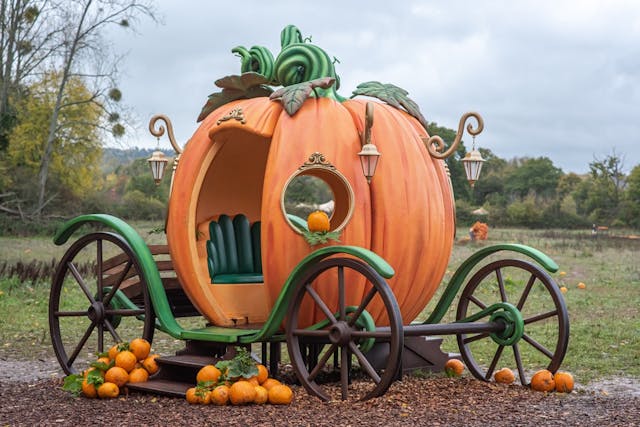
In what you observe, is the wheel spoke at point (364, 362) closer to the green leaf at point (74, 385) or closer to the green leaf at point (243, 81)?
the green leaf at point (74, 385)

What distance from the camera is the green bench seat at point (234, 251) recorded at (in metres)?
8.30

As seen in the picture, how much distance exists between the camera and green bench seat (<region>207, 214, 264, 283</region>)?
8305 mm

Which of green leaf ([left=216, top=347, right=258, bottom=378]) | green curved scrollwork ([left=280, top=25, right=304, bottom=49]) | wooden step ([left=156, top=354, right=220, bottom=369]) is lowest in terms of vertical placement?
wooden step ([left=156, top=354, right=220, bottom=369])

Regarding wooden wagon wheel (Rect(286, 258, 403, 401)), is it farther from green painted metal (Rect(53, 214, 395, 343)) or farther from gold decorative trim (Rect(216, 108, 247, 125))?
gold decorative trim (Rect(216, 108, 247, 125))

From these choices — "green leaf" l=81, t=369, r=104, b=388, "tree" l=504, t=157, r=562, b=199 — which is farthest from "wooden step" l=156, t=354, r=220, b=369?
"tree" l=504, t=157, r=562, b=199

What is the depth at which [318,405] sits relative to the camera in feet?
20.9

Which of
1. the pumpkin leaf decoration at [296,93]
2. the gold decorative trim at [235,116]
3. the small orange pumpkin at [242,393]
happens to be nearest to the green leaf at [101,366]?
the small orange pumpkin at [242,393]

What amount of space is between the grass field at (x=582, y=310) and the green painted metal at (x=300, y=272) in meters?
3.25

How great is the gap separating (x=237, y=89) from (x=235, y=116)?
36.5 inches

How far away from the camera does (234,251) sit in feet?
28.2

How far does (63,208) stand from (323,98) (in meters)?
30.4

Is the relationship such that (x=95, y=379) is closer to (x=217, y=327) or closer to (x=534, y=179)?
(x=217, y=327)

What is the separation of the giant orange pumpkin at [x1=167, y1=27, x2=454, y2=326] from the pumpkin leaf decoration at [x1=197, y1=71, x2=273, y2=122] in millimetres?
264

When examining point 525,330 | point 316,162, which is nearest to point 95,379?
point 316,162
